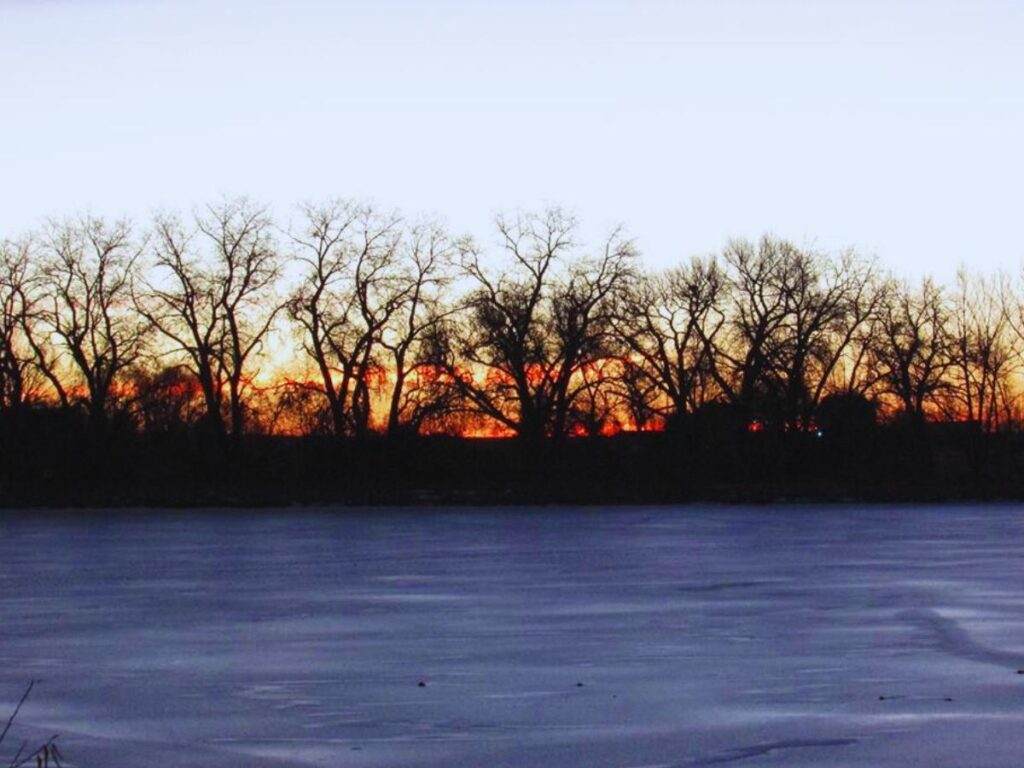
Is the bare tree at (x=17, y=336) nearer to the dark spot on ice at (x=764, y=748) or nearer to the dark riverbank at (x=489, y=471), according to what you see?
the dark riverbank at (x=489, y=471)

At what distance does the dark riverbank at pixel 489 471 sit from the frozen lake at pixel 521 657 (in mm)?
31388

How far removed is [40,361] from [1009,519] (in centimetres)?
4211

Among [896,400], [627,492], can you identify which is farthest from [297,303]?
[896,400]

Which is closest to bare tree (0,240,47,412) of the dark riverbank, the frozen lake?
the dark riverbank

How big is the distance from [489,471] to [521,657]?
5285 cm

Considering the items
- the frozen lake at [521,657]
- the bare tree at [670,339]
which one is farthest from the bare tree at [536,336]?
the frozen lake at [521,657]

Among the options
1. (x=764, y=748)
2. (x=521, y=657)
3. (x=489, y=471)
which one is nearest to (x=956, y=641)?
(x=521, y=657)

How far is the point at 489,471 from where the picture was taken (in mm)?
66062

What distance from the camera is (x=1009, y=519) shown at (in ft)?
133

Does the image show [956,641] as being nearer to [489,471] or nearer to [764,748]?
[764,748]

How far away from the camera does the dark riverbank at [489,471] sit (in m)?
59.4

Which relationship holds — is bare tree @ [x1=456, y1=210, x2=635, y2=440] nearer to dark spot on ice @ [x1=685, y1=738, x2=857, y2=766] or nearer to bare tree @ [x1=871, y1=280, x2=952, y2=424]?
bare tree @ [x1=871, y1=280, x2=952, y2=424]

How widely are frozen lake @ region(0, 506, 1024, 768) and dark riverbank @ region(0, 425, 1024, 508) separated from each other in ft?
103

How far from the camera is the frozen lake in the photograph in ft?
30.8
